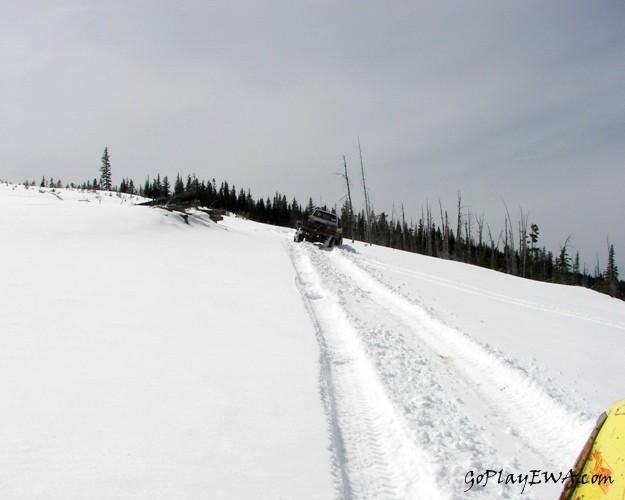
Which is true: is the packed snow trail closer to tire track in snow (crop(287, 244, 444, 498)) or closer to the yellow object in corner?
tire track in snow (crop(287, 244, 444, 498))

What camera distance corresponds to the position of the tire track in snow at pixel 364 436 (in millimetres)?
3059

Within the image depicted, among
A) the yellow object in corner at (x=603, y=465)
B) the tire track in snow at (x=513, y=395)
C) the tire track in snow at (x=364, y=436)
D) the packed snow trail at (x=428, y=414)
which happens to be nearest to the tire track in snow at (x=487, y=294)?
the tire track in snow at (x=513, y=395)

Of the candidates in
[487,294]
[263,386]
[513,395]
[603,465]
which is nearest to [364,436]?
[263,386]

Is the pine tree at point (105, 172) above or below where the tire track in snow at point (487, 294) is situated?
above

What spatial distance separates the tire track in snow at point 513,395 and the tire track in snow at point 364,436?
49.9 inches

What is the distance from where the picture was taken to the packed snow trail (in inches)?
126

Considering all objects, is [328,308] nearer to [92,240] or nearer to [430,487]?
[430,487]

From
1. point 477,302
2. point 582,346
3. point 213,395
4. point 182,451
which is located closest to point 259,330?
point 213,395

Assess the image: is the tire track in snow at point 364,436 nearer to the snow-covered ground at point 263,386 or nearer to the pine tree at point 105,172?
the snow-covered ground at point 263,386

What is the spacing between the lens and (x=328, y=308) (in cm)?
816

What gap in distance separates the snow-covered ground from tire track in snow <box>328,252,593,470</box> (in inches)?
1.1

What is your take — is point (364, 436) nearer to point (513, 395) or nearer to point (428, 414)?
point (428, 414)

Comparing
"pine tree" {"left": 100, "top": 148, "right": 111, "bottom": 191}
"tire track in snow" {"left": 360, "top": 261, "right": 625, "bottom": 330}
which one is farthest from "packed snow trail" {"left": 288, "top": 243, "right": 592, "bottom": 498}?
"pine tree" {"left": 100, "top": 148, "right": 111, "bottom": 191}

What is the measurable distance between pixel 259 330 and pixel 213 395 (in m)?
2.26
